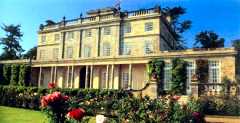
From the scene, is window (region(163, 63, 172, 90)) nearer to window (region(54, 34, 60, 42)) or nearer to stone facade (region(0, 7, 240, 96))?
stone facade (region(0, 7, 240, 96))

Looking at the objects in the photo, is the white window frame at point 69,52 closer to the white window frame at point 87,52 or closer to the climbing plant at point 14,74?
the white window frame at point 87,52

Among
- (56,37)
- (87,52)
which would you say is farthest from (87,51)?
(56,37)

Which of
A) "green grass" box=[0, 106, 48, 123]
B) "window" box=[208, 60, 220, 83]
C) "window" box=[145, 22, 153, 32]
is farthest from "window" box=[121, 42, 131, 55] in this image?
"green grass" box=[0, 106, 48, 123]

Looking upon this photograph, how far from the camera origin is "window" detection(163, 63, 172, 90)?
2866 cm

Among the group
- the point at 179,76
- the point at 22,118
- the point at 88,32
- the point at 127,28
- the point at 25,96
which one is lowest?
the point at 22,118

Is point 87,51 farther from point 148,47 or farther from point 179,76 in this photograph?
point 179,76

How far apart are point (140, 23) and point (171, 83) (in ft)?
26.6

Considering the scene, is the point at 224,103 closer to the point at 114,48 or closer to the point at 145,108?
the point at 145,108

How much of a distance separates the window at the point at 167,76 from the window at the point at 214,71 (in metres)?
3.37

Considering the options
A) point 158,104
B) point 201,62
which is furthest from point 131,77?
point 158,104

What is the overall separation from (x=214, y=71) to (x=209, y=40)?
53.0 ft

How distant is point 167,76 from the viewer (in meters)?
29.1

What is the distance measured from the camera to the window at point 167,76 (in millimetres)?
28656

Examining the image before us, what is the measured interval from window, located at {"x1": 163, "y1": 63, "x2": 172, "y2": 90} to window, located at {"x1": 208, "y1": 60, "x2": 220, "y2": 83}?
3.37 metres
